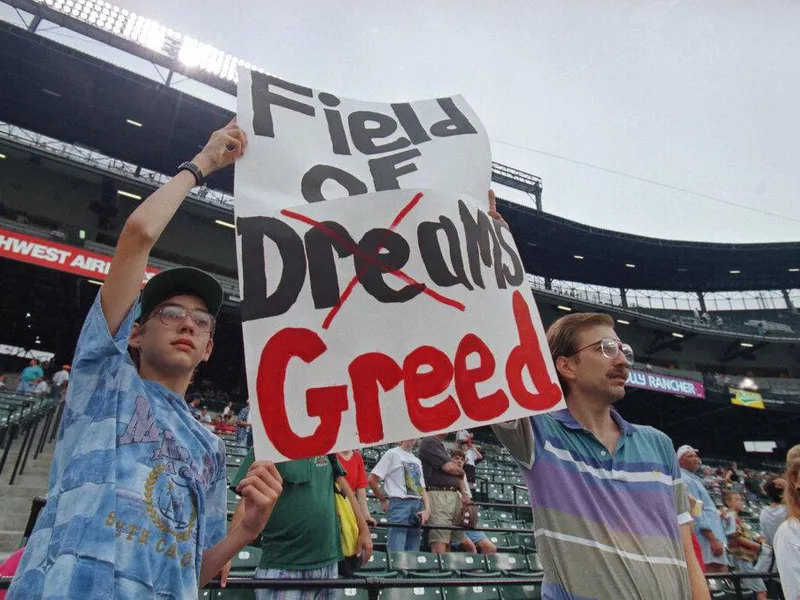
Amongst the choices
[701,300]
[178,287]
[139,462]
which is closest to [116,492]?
[139,462]

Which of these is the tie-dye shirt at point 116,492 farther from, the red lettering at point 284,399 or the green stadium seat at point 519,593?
the green stadium seat at point 519,593

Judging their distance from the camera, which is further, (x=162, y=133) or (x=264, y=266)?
(x=162, y=133)

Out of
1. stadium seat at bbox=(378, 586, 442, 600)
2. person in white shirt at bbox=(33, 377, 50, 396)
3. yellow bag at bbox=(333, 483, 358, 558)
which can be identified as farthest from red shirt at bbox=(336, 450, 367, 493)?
person in white shirt at bbox=(33, 377, 50, 396)

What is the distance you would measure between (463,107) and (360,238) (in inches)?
41.5

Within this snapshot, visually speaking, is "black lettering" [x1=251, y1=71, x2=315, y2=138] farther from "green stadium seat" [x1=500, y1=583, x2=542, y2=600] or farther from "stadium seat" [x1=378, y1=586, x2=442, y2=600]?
"green stadium seat" [x1=500, y1=583, x2=542, y2=600]

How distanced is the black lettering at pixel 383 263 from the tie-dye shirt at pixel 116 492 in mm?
613

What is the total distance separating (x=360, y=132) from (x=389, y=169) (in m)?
0.21

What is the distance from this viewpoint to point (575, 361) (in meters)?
1.80

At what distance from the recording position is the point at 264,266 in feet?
4.46

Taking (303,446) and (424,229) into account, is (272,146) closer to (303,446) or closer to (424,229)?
(424,229)

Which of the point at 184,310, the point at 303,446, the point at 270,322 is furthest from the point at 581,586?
the point at 184,310

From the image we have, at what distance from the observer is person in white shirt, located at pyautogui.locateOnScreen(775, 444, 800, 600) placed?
1.99 metres

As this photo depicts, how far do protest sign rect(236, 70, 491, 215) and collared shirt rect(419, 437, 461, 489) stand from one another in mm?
3411

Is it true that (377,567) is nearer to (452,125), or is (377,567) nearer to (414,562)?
(414,562)
